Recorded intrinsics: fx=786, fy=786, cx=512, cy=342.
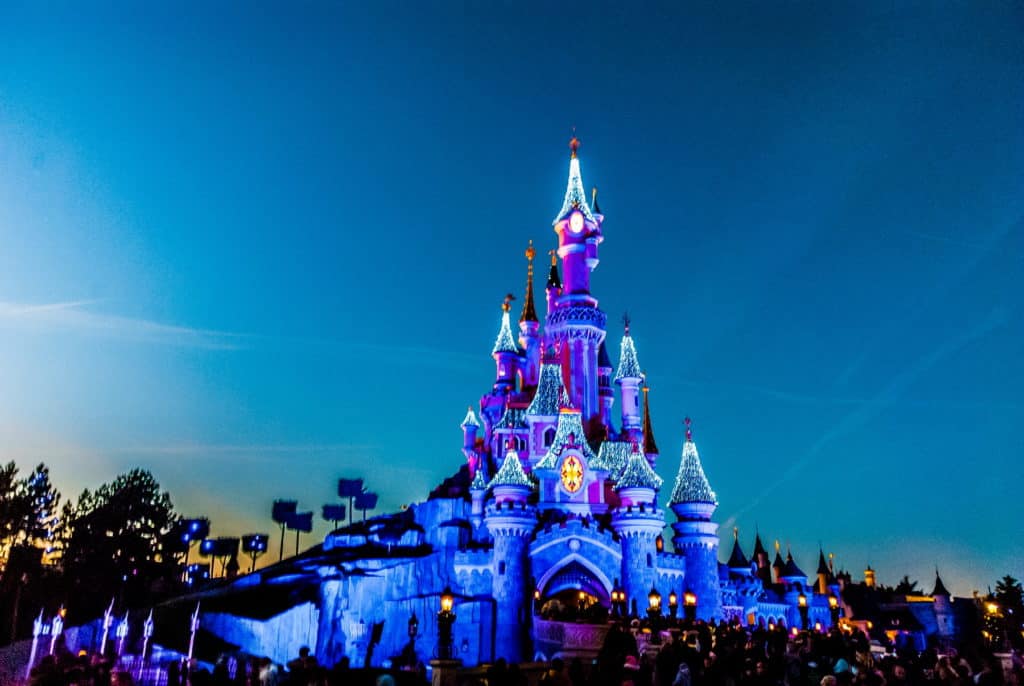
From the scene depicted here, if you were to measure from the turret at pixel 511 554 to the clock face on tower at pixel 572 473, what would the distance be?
2473 millimetres

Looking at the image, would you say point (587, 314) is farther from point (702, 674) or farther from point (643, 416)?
point (702, 674)

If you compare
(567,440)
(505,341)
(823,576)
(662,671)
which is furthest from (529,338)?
(662,671)

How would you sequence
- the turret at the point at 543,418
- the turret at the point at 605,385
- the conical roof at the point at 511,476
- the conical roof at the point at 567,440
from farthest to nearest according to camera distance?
the turret at the point at 605,385, the turret at the point at 543,418, the conical roof at the point at 567,440, the conical roof at the point at 511,476

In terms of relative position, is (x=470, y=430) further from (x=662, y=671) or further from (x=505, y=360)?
(x=662, y=671)

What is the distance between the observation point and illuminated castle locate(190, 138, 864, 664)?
41750mm

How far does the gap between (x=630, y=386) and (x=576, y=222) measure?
1250 centimetres

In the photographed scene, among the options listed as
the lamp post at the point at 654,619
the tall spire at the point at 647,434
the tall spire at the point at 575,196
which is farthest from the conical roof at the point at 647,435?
the lamp post at the point at 654,619

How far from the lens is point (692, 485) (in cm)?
4578

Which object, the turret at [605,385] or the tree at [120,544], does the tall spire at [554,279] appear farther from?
the tree at [120,544]

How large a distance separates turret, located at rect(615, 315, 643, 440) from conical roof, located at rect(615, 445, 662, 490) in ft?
25.5

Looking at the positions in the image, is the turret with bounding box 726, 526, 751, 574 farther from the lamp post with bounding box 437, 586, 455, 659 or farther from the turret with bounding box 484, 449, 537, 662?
the lamp post with bounding box 437, 586, 455, 659

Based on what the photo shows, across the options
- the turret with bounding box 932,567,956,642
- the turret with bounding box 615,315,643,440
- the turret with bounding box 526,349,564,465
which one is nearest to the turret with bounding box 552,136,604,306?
the turret with bounding box 615,315,643,440

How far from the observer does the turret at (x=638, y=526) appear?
41.8 m

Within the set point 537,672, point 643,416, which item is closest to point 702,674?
point 537,672
